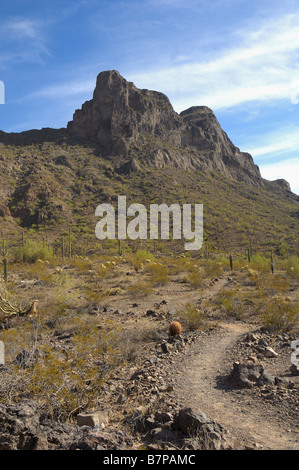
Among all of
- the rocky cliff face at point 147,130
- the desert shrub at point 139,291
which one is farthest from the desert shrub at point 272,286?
the rocky cliff face at point 147,130

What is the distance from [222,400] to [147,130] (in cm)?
7071

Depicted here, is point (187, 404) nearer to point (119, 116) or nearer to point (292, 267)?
point (292, 267)

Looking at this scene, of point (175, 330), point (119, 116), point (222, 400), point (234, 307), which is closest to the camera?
point (222, 400)

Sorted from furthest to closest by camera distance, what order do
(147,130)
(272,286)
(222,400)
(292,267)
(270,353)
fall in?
(147,130) → (292,267) → (272,286) → (270,353) → (222,400)

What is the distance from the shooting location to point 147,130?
7031 centimetres

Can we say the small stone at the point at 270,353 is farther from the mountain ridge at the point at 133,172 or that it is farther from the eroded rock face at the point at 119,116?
the eroded rock face at the point at 119,116

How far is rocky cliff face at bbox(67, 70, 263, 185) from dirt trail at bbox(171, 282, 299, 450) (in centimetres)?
5642

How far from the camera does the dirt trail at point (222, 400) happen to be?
12.4ft

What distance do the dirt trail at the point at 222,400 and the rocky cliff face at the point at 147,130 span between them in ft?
185

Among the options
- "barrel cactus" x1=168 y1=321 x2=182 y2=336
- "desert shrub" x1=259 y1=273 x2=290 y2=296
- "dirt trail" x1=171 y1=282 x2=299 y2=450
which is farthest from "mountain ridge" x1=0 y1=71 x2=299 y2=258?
"dirt trail" x1=171 y1=282 x2=299 y2=450

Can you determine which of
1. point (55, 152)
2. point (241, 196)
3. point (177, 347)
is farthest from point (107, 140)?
point (177, 347)

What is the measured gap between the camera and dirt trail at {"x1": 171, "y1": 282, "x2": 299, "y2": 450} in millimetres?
3775

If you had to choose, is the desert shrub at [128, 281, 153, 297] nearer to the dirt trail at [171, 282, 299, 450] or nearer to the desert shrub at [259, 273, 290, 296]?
the desert shrub at [259, 273, 290, 296]

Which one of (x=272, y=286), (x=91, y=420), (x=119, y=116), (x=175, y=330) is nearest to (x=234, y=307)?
(x=175, y=330)
